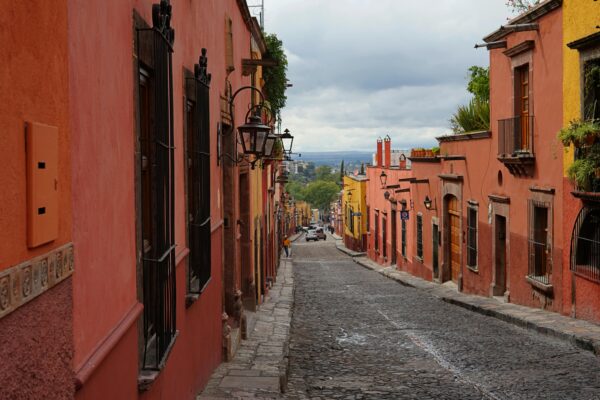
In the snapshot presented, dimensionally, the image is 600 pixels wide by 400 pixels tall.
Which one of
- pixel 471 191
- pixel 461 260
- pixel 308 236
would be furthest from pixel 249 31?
pixel 308 236

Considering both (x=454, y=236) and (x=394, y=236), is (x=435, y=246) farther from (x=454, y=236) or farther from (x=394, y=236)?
(x=394, y=236)

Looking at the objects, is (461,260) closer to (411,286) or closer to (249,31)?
(411,286)

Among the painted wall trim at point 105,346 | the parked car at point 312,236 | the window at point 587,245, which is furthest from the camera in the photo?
the parked car at point 312,236

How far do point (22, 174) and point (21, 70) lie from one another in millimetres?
318

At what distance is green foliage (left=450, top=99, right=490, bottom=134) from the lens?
Answer: 20672 mm

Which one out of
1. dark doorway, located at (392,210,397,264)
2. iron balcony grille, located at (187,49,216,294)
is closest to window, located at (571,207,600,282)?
iron balcony grille, located at (187,49,216,294)

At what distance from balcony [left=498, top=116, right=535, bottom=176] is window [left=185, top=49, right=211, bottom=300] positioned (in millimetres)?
9278

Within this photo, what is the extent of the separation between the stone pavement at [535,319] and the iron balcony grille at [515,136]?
3162 millimetres

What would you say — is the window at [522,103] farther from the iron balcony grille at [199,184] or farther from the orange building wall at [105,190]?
the orange building wall at [105,190]

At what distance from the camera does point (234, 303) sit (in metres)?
11.5

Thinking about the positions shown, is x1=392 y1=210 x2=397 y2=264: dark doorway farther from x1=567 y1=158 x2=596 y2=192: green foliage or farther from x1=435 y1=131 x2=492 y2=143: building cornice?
x1=567 y1=158 x2=596 y2=192: green foliage

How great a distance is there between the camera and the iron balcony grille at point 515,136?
15.4 meters

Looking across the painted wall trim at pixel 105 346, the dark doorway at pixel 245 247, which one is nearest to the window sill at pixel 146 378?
the painted wall trim at pixel 105 346

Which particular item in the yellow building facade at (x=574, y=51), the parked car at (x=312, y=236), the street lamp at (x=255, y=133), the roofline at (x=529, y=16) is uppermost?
the roofline at (x=529, y=16)
